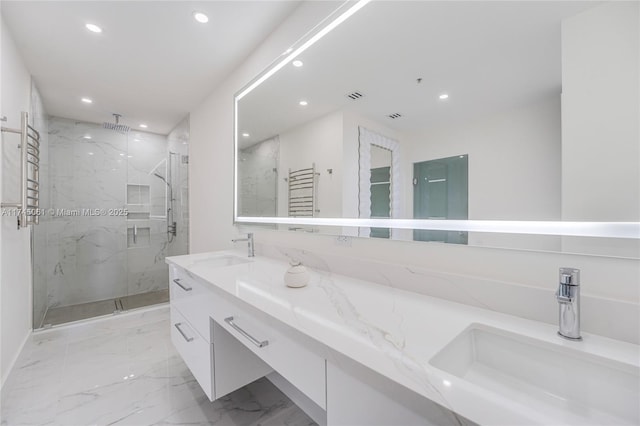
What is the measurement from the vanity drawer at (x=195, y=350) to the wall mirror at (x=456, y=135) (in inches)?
33.2

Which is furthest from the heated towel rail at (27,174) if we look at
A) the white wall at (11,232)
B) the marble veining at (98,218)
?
the marble veining at (98,218)

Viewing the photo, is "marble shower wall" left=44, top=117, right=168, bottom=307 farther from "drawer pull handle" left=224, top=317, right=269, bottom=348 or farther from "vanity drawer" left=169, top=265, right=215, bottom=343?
"drawer pull handle" left=224, top=317, right=269, bottom=348

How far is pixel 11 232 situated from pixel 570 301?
10.2ft

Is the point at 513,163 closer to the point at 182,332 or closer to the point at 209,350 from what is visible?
the point at 209,350

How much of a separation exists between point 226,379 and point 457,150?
1.51m

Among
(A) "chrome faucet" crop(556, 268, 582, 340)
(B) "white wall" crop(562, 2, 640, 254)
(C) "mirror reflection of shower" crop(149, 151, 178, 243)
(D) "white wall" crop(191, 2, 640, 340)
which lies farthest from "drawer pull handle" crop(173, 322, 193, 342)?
(C) "mirror reflection of shower" crop(149, 151, 178, 243)

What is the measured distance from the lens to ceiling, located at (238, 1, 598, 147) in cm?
81

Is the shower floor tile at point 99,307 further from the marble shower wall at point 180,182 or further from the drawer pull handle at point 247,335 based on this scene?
the drawer pull handle at point 247,335

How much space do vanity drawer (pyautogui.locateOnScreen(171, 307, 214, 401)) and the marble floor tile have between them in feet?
0.89

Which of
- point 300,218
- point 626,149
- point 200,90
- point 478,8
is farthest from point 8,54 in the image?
point 626,149

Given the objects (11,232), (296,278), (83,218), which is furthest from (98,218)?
(296,278)

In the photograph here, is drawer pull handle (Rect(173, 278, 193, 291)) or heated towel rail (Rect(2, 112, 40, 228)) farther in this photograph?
heated towel rail (Rect(2, 112, 40, 228))

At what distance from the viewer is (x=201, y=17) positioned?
5.56ft

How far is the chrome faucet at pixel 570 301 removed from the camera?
2.10 ft
